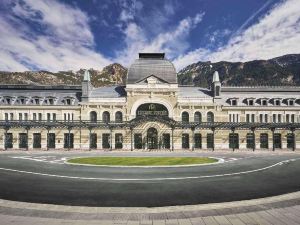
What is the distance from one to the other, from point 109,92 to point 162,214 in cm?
4770

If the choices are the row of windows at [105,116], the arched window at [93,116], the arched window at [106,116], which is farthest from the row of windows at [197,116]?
the arched window at [93,116]

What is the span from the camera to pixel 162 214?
11531 mm

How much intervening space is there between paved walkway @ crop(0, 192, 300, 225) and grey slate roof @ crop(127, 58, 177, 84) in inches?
1739

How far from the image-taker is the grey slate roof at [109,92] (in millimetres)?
56287

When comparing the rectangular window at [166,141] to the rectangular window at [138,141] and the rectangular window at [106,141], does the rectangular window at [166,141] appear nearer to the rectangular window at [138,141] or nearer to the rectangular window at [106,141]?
the rectangular window at [138,141]

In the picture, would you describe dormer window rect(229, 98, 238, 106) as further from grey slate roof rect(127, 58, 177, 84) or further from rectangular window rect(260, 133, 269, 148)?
grey slate roof rect(127, 58, 177, 84)

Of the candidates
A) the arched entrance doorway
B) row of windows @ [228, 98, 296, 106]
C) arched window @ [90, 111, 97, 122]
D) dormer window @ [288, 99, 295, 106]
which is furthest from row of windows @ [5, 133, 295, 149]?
dormer window @ [288, 99, 295, 106]

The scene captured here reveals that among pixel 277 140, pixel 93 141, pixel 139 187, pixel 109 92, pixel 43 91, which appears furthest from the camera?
pixel 43 91

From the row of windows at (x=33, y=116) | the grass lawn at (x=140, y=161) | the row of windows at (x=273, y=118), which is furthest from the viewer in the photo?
the row of windows at (x=273, y=118)

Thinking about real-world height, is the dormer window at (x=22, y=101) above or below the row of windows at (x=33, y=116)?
above

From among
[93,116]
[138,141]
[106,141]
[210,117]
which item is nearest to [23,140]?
[93,116]

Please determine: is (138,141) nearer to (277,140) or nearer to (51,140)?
(51,140)

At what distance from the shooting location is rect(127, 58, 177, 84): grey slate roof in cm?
5594

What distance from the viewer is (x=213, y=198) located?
1459 cm
